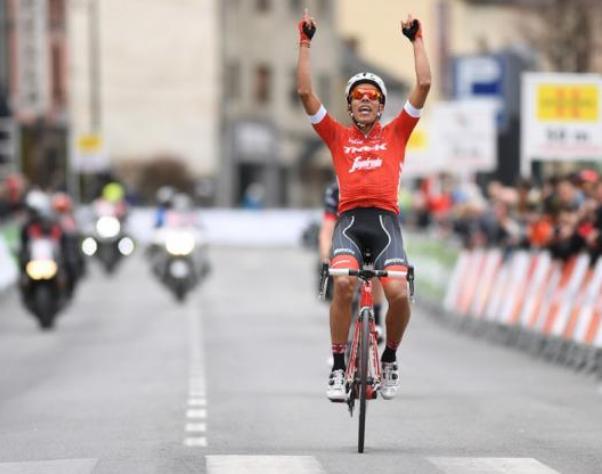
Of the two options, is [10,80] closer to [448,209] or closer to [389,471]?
[448,209]

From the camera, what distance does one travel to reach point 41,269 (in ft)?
82.7

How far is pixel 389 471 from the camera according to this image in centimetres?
1033

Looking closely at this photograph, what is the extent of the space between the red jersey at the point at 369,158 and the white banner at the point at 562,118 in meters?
13.9

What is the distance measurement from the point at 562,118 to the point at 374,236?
14.1 meters

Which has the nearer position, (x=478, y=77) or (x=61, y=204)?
(x=61, y=204)

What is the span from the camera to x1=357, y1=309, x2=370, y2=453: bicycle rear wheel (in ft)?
36.9

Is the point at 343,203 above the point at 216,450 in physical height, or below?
above

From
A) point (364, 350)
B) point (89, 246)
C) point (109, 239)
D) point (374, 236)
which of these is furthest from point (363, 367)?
point (89, 246)

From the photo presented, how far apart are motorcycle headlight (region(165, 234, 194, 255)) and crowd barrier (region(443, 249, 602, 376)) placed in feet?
18.8

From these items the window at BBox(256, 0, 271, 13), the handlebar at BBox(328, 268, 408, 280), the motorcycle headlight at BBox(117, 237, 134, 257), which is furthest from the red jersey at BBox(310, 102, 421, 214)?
the window at BBox(256, 0, 271, 13)

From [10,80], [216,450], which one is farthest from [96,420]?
[10,80]

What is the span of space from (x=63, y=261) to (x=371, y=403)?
1194 centimetres

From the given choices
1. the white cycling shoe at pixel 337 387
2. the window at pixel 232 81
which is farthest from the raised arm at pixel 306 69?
the window at pixel 232 81

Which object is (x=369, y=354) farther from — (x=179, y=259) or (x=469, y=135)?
(x=469, y=135)
